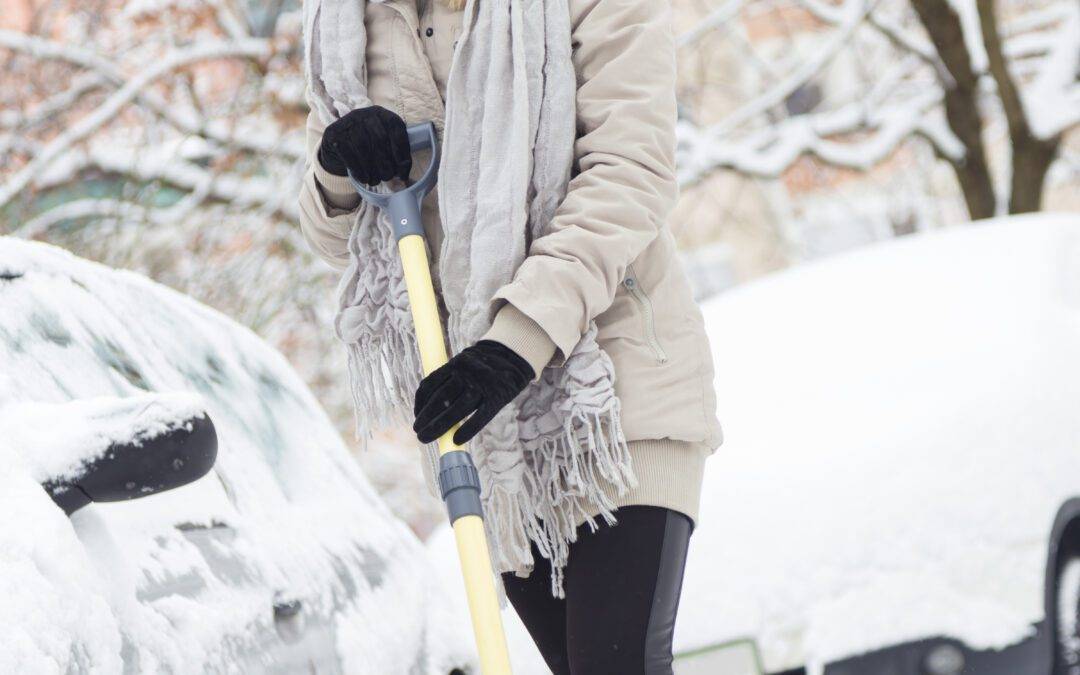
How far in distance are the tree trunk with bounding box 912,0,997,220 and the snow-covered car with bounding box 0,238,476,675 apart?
252 inches

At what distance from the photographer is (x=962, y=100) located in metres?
8.20

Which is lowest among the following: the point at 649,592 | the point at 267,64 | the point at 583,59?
the point at 649,592

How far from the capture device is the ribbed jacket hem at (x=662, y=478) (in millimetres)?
1803

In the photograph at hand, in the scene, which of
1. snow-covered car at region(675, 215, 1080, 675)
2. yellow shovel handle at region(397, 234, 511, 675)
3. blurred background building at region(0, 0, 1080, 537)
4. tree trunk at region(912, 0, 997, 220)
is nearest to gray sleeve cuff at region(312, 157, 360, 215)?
yellow shovel handle at region(397, 234, 511, 675)

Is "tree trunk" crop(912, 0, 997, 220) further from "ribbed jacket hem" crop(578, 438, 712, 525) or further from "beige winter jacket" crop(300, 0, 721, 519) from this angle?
"ribbed jacket hem" crop(578, 438, 712, 525)

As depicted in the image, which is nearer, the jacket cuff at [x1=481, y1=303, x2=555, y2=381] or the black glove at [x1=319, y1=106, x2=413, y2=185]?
the jacket cuff at [x1=481, y1=303, x2=555, y2=381]

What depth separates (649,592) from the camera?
5.82 ft

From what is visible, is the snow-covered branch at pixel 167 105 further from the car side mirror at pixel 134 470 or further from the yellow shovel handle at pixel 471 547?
the car side mirror at pixel 134 470

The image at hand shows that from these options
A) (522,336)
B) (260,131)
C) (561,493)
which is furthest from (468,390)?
(260,131)

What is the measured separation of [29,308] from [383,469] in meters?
7.19

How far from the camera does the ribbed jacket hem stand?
1.80m

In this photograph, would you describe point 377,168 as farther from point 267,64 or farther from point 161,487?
point 267,64

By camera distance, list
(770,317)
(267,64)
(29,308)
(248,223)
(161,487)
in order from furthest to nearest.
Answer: (267,64), (248,223), (770,317), (29,308), (161,487)

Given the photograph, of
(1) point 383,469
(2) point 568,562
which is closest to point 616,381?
(2) point 568,562
